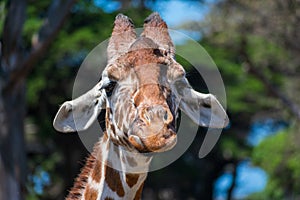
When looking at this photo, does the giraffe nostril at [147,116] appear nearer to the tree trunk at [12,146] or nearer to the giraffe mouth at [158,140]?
the giraffe mouth at [158,140]

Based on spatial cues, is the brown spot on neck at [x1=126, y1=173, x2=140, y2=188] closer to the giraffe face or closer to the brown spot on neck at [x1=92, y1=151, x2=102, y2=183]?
the brown spot on neck at [x1=92, y1=151, x2=102, y2=183]

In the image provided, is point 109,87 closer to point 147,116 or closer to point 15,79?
point 147,116

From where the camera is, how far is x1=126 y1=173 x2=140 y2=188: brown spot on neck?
Result: 16.1ft

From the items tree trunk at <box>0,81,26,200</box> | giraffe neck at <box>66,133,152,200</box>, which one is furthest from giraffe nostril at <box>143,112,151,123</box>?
tree trunk at <box>0,81,26,200</box>

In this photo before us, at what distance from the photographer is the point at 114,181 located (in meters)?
4.94

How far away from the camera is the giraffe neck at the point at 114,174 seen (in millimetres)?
4863

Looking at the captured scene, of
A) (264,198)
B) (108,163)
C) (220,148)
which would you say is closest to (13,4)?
(108,163)

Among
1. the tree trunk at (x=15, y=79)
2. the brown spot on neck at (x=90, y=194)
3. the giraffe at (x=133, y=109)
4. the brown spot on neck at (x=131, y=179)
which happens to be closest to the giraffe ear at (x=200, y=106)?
the giraffe at (x=133, y=109)

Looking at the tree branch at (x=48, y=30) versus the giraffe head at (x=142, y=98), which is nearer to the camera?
the giraffe head at (x=142, y=98)

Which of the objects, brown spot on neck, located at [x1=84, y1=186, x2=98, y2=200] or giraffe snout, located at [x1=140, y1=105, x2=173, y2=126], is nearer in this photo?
giraffe snout, located at [x1=140, y1=105, x2=173, y2=126]

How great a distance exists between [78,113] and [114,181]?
0.50 meters

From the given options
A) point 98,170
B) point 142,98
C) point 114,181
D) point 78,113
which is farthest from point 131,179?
point 142,98

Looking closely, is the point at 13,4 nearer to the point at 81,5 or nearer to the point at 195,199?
the point at 81,5

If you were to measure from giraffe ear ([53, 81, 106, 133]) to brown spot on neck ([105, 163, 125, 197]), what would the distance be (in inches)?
13.0
